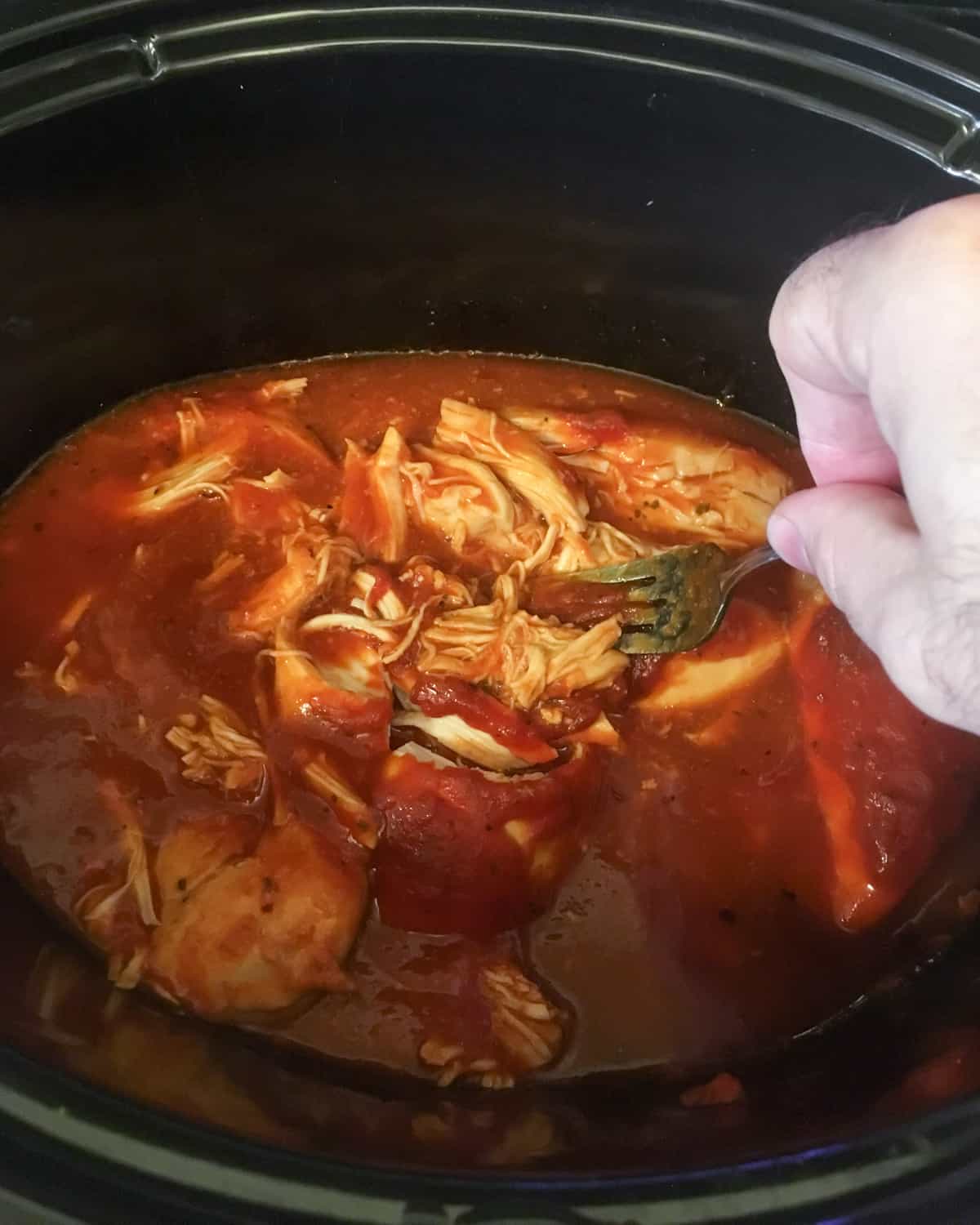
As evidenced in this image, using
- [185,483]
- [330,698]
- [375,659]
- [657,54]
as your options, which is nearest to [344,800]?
[330,698]

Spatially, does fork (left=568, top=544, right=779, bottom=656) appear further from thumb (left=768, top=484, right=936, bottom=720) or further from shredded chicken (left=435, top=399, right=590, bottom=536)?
thumb (left=768, top=484, right=936, bottom=720)

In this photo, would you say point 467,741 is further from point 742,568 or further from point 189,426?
point 189,426

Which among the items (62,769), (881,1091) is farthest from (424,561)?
(881,1091)

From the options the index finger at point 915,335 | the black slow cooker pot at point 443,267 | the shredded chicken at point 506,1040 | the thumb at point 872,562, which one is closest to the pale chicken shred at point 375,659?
the shredded chicken at point 506,1040

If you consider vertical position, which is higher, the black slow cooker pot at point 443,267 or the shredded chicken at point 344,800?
the black slow cooker pot at point 443,267

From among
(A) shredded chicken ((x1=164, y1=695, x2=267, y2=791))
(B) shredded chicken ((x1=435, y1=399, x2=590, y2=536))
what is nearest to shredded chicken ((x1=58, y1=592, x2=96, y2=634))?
(A) shredded chicken ((x1=164, y1=695, x2=267, y2=791))

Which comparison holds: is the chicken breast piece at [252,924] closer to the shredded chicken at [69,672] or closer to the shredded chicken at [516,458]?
the shredded chicken at [69,672]
